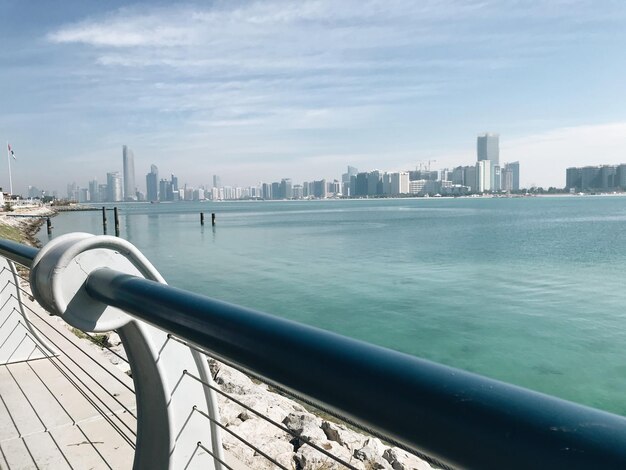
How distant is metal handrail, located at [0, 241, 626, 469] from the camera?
0.54 meters

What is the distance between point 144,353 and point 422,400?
1085 mm

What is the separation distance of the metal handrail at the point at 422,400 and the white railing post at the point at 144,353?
0.51 meters

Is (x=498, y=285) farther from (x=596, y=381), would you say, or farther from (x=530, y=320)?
(x=596, y=381)

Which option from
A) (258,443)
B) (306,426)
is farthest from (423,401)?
(306,426)

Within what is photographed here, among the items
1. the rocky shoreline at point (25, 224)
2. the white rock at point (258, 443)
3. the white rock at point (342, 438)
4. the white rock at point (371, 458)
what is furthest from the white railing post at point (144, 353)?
the rocky shoreline at point (25, 224)

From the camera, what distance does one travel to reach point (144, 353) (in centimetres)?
151

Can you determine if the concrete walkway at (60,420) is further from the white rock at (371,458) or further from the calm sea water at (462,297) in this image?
the calm sea water at (462,297)

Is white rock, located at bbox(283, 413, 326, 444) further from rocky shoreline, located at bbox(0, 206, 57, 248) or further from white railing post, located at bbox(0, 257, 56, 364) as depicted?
rocky shoreline, located at bbox(0, 206, 57, 248)

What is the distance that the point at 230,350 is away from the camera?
915mm

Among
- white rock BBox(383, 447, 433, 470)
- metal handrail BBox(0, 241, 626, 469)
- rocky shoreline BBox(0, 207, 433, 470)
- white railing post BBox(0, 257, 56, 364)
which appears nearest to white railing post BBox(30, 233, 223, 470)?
metal handrail BBox(0, 241, 626, 469)

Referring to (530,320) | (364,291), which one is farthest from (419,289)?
(530,320)

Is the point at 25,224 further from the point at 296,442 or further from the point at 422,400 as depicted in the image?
the point at 422,400

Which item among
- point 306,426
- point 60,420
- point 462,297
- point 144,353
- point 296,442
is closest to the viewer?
point 144,353

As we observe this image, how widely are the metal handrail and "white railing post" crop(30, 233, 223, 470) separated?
51cm
